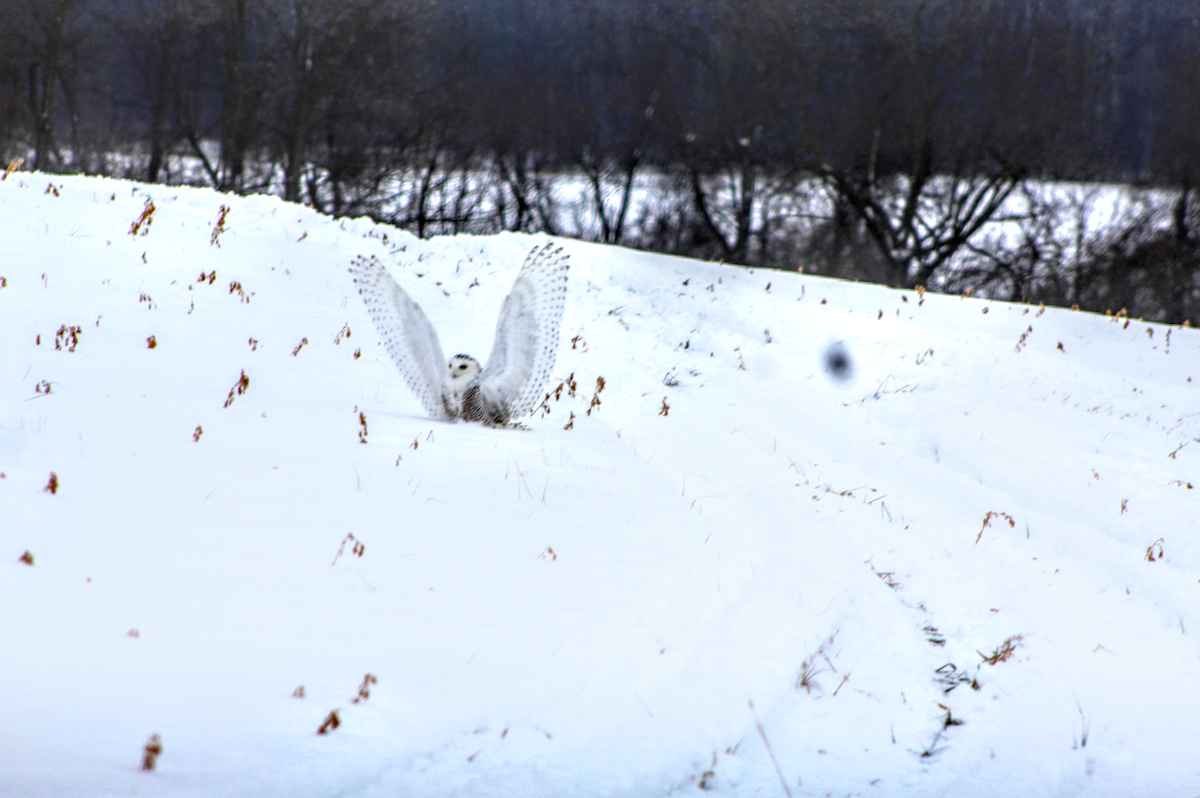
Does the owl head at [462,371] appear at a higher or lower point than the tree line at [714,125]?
lower

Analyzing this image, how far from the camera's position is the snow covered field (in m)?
2.81

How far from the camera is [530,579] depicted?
12.8ft

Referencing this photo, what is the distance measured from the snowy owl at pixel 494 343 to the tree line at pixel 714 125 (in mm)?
23391

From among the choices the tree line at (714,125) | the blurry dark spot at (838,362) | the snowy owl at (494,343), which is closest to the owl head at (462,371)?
the snowy owl at (494,343)

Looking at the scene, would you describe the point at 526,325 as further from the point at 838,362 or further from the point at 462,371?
the point at 838,362

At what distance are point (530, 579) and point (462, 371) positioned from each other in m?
2.14

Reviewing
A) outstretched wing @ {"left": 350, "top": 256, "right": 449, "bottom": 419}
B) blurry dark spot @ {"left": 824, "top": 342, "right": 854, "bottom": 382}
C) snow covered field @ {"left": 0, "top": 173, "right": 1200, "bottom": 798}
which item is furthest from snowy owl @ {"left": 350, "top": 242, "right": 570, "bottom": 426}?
blurry dark spot @ {"left": 824, "top": 342, "right": 854, "bottom": 382}

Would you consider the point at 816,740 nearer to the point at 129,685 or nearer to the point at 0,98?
the point at 129,685

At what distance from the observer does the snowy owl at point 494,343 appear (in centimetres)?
555

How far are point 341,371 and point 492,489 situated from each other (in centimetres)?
290

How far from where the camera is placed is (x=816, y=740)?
345cm

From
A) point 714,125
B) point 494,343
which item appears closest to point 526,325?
point 494,343

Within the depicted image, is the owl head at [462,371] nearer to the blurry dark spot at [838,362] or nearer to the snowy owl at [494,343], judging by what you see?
the snowy owl at [494,343]

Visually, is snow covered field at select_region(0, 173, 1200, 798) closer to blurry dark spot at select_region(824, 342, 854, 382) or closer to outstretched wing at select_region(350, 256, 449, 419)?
outstretched wing at select_region(350, 256, 449, 419)
